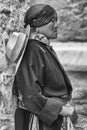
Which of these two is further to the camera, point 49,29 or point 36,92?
point 49,29

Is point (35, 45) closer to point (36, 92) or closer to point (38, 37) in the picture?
point (38, 37)

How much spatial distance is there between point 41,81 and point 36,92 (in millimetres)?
70

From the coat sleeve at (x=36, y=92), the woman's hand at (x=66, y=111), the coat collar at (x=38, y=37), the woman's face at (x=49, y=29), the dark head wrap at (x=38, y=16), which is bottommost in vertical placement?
the woman's hand at (x=66, y=111)

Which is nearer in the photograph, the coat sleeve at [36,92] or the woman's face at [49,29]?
the coat sleeve at [36,92]

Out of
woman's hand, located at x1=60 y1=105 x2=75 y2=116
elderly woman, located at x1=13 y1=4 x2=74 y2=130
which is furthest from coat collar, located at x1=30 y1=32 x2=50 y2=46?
woman's hand, located at x1=60 y1=105 x2=75 y2=116

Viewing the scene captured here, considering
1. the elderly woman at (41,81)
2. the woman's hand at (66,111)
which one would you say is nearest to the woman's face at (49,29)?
the elderly woman at (41,81)

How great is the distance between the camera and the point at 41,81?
2494 mm

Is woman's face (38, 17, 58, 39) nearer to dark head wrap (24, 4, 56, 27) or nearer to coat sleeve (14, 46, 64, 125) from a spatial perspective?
dark head wrap (24, 4, 56, 27)

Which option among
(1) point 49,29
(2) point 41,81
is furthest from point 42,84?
(1) point 49,29

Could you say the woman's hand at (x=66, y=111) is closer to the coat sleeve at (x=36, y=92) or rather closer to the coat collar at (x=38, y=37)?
the coat sleeve at (x=36, y=92)

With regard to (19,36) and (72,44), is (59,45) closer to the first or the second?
(72,44)

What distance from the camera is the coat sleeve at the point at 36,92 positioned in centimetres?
246

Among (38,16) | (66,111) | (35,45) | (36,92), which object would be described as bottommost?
(66,111)

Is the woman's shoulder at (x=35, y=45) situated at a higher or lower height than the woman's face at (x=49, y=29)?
lower
